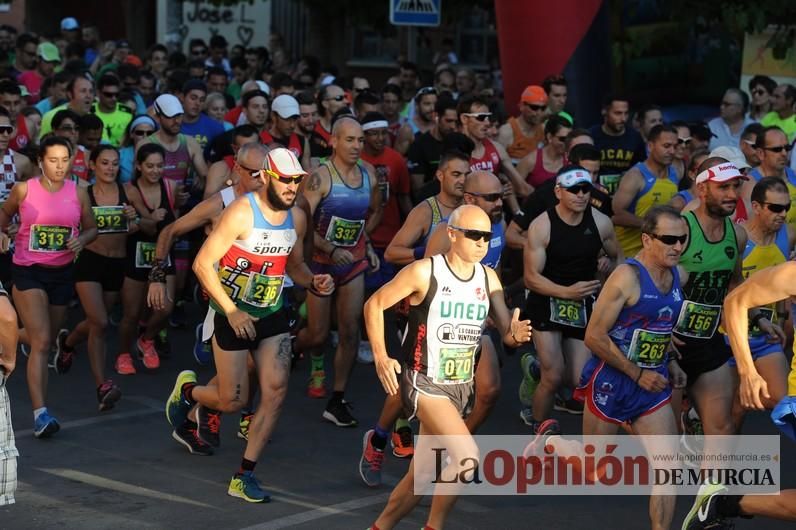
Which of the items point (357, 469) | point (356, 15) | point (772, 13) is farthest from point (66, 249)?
point (356, 15)

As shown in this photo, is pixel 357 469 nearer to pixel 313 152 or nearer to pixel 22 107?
pixel 313 152

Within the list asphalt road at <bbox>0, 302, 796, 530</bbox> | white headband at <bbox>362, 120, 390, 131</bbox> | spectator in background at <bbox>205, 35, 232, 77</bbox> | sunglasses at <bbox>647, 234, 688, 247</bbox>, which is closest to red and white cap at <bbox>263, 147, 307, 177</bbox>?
asphalt road at <bbox>0, 302, 796, 530</bbox>

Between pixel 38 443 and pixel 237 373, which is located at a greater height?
pixel 237 373

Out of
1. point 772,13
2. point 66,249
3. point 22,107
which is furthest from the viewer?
point 772,13

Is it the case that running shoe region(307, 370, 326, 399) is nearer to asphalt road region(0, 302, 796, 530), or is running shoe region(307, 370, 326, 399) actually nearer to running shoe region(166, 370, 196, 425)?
asphalt road region(0, 302, 796, 530)

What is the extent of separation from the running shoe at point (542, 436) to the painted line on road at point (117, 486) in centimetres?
187

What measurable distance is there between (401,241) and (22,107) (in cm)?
649

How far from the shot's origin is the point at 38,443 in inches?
357

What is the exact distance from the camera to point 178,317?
1308 centimetres

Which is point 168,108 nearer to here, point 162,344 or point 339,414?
point 162,344

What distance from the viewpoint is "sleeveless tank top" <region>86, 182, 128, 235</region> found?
10625mm

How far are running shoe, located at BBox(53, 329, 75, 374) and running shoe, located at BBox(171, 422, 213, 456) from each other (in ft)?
7.69

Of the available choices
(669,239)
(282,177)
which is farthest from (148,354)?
(669,239)

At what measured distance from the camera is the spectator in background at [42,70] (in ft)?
57.0
